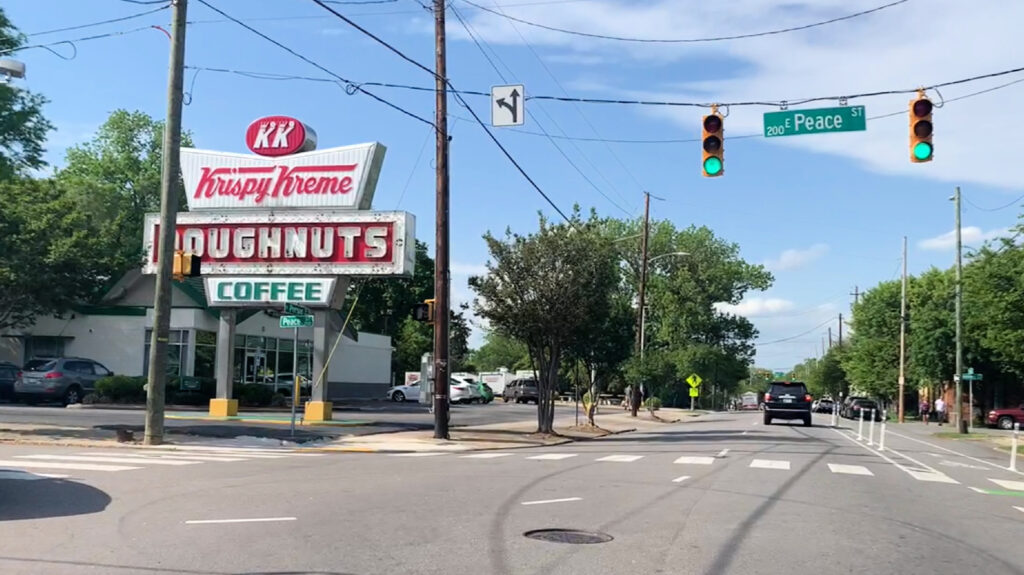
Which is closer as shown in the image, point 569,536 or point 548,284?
point 569,536

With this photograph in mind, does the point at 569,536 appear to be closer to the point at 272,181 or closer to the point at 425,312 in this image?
the point at 425,312

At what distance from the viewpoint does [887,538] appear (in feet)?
30.3

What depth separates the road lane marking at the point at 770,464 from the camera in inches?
654

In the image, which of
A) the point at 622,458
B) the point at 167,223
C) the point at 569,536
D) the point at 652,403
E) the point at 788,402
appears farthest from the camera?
the point at 652,403

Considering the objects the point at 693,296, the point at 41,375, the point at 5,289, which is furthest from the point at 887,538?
the point at 693,296

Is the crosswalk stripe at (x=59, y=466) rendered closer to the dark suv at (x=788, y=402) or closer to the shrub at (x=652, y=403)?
the dark suv at (x=788, y=402)

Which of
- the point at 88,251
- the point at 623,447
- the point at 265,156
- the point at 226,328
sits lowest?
the point at 623,447

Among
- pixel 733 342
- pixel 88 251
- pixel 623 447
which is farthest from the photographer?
pixel 733 342

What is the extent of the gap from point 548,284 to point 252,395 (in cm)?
1525

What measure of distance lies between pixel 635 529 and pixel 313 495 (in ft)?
14.0

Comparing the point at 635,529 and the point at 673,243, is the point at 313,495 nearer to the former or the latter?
the point at 635,529

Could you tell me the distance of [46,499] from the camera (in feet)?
34.4

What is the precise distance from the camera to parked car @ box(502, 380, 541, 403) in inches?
2504

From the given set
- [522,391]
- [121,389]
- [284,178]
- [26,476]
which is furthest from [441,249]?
[522,391]
